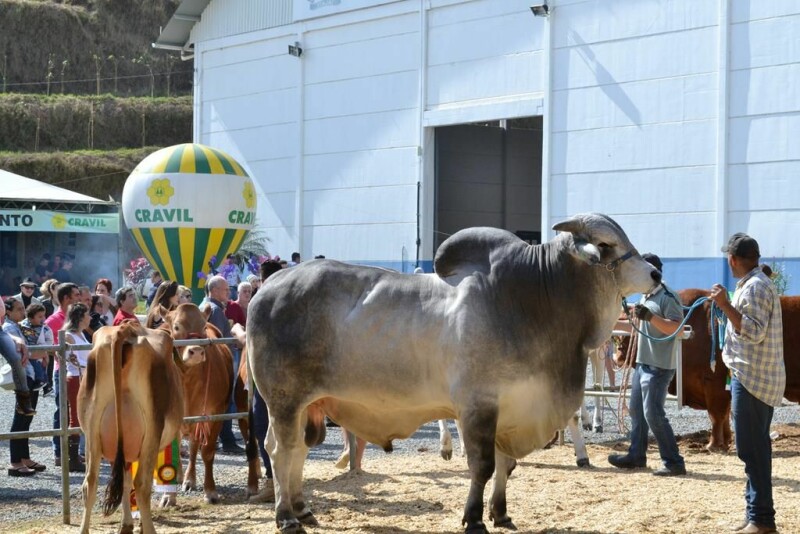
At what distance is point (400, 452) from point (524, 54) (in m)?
19.1

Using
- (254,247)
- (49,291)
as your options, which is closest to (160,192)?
(49,291)

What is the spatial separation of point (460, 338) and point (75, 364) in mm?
4819

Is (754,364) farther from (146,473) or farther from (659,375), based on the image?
(146,473)

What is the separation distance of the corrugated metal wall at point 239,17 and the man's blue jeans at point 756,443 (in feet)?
96.9

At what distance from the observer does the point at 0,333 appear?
1039cm

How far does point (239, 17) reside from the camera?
36656 millimetres

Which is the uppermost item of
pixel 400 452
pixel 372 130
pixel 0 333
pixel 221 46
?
pixel 221 46

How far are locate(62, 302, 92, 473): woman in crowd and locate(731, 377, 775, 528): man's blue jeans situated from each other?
238 inches

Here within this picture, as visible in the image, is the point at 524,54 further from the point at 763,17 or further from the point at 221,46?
the point at 221,46

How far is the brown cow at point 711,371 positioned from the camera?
12.1 meters

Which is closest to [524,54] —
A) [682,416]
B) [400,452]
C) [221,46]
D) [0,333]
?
[221,46]

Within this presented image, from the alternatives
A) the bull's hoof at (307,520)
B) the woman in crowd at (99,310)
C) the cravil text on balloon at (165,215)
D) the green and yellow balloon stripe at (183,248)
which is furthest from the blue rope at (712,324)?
the green and yellow balloon stripe at (183,248)

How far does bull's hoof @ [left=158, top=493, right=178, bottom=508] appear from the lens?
9.05 metres

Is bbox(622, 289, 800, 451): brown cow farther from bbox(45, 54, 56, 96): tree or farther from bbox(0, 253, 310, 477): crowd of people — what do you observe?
bbox(45, 54, 56, 96): tree
